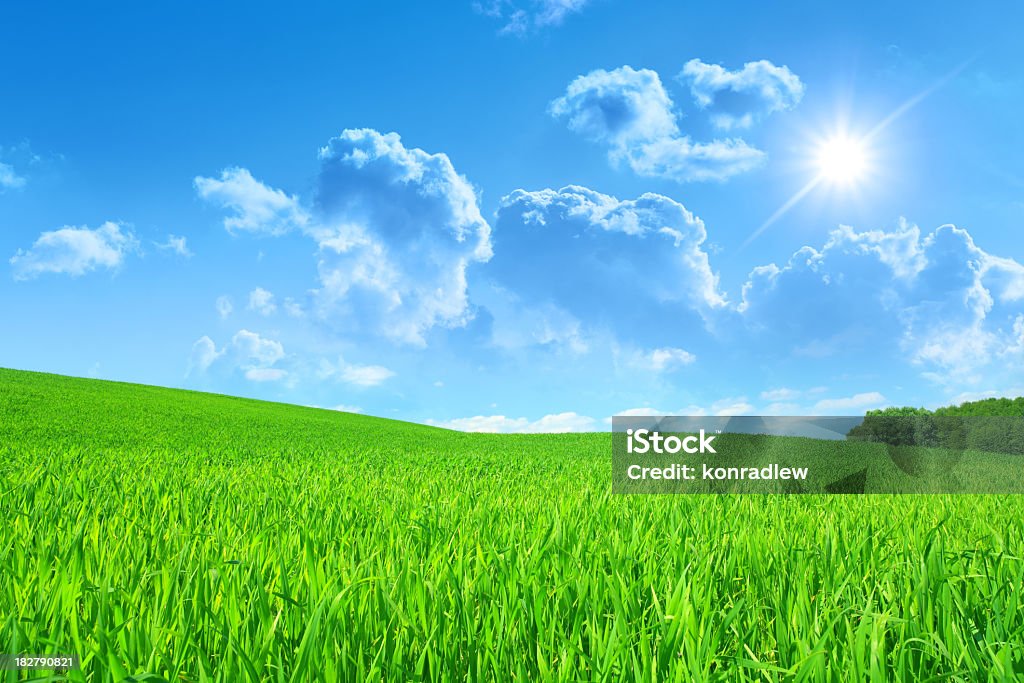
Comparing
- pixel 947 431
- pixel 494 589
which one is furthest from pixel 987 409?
pixel 494 589

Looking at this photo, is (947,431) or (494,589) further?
(947,431)

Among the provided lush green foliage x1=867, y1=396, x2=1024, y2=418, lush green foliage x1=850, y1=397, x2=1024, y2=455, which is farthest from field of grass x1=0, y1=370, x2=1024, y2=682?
lush green foliage x1=867, y1=396, x2=1024, y2=418

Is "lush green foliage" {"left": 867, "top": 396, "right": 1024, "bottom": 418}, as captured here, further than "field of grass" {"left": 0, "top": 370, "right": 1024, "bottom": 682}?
Yes

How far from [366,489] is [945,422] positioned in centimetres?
1089

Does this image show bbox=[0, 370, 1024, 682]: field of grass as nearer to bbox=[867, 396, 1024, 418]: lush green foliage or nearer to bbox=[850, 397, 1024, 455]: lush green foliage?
bbox=[850, 397, 1024, 455]: lush green foliage

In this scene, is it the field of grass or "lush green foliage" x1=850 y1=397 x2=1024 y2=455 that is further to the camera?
"lush green foliage" x1=850 y1=397 x2=1024 y2=455

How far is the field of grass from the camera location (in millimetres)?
1913

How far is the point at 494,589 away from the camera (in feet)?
8.58

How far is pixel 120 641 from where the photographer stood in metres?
1.97

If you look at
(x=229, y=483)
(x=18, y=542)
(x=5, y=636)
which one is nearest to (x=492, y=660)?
(x=5, y=636)

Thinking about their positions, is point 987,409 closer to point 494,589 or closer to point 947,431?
point 947,431

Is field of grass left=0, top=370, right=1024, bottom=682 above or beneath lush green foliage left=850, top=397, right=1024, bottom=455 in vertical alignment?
beneath

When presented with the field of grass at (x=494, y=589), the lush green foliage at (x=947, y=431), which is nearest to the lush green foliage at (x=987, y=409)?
the lush green foliage at (x=947, y=431)

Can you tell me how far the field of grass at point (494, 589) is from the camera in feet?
6.28
